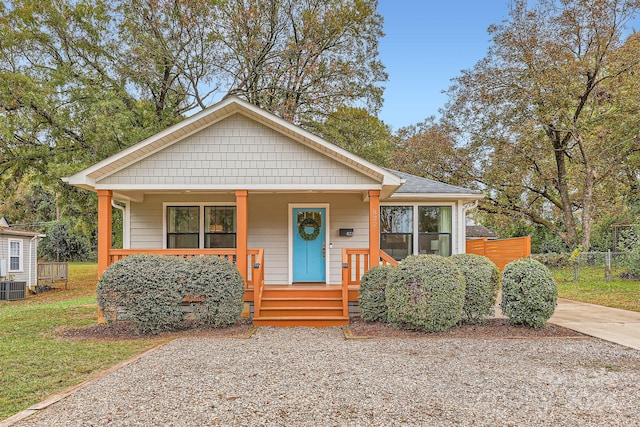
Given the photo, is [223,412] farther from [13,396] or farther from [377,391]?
[13,396]

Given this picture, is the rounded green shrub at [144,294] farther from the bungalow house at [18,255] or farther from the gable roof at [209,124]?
the bungalow house at [18,255]

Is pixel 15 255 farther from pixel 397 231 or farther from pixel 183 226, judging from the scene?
pixel 397 231

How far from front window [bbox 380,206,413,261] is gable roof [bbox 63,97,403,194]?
2.51 m

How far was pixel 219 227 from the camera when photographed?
1143cm

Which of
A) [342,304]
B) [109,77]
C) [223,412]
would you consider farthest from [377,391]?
[109,77]

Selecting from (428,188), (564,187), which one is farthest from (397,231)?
(564,187)

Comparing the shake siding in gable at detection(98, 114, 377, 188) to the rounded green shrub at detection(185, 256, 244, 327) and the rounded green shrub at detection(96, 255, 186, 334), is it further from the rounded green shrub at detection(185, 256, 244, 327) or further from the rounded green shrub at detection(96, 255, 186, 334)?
the rounded green shrub at detection(96, 255, 186, 334)

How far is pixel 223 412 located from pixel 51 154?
15.3 meters

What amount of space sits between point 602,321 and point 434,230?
4120mm

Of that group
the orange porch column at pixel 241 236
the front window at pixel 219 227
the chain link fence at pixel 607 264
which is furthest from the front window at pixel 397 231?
the chain link fence at pixel 607 264

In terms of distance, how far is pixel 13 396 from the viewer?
4.66 meters

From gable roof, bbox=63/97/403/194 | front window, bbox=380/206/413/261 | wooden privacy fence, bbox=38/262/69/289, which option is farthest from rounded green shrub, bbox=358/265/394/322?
wooden privacy fence, bbox=38/262/69/289

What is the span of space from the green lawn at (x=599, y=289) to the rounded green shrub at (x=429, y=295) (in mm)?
6100

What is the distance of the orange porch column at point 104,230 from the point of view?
30.2 feet
